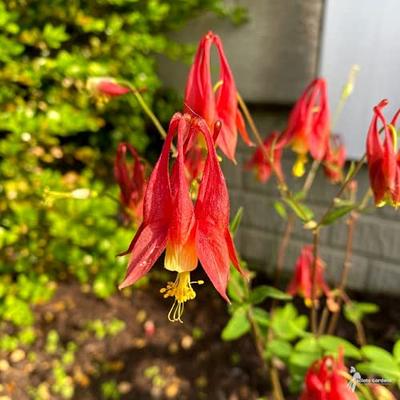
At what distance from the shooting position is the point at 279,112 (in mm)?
1561

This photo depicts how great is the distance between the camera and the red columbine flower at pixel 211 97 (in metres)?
0.54

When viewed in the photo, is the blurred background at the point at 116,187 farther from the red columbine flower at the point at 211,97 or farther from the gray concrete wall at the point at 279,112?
the red columbine flower at the point at 211,97

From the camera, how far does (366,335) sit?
4.66ft

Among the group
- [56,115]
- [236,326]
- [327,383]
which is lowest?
[236,326]

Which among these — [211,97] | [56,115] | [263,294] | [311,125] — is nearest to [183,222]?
[211,97]

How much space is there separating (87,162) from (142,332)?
72 centimetres

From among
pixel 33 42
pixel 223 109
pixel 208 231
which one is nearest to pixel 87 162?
pixel 33 42

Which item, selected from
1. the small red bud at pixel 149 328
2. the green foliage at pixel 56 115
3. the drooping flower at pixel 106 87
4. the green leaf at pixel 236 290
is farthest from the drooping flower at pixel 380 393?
the small red bud at pixel 149 328

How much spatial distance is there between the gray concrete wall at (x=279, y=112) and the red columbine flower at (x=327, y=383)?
955mm

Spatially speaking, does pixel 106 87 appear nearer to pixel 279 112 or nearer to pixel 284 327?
pixel 284 327

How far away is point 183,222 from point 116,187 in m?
1.13

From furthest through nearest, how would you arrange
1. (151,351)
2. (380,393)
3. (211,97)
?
(151,351) < (380,393) < (211,97)

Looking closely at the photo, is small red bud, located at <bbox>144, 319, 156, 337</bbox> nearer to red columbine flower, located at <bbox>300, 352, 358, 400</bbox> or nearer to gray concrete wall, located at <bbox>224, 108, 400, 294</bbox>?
gray concrete wall, located at <bbox>224, 108, 400, 294</bbox>

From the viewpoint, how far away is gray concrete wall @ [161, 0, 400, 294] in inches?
55.0
